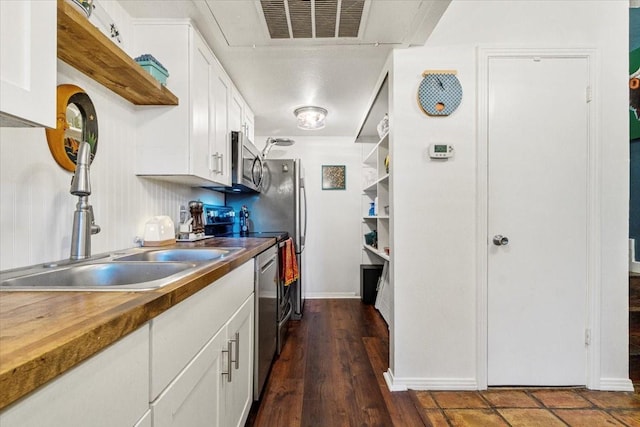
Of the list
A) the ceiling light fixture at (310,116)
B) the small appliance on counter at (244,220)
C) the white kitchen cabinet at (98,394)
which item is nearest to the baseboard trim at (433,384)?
the white kitchen cabinet at (98,394)

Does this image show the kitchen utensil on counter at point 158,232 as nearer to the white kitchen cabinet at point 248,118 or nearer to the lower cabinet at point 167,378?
the lower cabinet at point 167,378

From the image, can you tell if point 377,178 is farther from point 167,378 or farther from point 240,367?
point 167,378

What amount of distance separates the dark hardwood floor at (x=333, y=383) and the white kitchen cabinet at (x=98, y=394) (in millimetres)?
1180

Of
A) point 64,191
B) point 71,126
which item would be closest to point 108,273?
point 64,191

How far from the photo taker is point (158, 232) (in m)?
1.63

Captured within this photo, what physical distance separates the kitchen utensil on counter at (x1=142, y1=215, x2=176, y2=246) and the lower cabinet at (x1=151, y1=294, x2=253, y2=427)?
0.63 meters

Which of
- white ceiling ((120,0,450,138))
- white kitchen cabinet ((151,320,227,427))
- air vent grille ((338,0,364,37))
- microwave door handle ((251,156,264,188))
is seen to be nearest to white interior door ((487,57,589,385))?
white ceiling ((120,0,450,138))

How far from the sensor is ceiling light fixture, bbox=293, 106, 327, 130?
287cm

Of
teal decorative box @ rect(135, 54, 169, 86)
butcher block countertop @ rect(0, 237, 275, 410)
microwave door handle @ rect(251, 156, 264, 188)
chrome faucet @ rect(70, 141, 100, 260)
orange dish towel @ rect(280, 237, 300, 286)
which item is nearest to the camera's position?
butcher block countertop @ rect(0, 237, 275, 410)

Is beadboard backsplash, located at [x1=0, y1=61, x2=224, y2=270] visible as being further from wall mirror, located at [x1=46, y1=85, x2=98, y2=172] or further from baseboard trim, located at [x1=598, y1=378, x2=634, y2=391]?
baseboard trim, located at [x1=598, y1=378, x2=634, y2=391]

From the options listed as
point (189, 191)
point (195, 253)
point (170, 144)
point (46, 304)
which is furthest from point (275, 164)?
point (46, 304)

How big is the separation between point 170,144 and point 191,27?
2.17 feet

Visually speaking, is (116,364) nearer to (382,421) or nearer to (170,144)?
(170,144)

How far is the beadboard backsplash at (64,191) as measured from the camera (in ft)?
3.11
